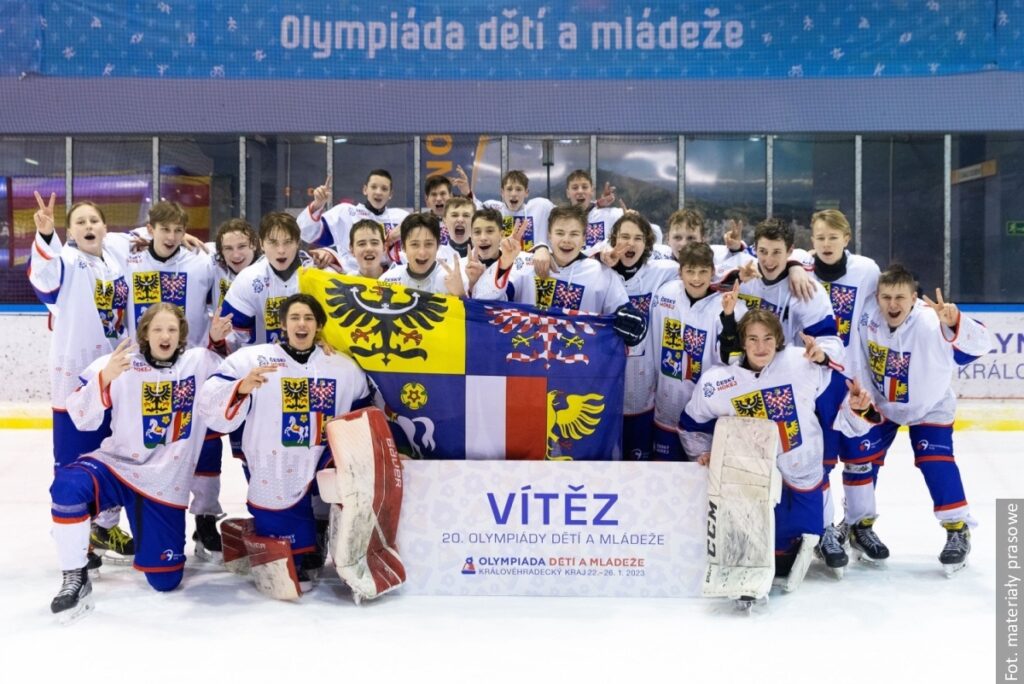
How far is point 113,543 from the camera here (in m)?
3.85

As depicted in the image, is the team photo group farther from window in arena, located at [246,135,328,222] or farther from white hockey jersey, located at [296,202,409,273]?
window in arena, located at [246,135,328,222]

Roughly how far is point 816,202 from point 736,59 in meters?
1.37

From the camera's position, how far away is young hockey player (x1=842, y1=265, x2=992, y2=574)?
3.82 meters

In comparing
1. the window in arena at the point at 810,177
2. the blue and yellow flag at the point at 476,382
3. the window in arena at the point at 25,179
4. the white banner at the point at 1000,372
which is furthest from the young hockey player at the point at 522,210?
the window in arena at the point at 25,179

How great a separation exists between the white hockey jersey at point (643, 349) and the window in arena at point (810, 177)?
4.18 metres

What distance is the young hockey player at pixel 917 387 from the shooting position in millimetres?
3824

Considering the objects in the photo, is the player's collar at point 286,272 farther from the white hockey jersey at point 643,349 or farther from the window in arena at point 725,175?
the window in arena at point 725,175

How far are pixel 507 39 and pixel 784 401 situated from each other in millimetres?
4716

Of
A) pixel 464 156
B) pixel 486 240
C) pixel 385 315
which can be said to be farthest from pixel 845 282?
pixel 464 156

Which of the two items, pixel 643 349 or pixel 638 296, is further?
pixel 638 296

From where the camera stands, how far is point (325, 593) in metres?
3.49

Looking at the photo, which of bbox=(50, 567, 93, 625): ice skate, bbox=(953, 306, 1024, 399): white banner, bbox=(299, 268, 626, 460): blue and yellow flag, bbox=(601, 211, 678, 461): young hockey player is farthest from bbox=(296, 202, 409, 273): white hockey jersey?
bbox=(953, 306, 1024, 399): white banner

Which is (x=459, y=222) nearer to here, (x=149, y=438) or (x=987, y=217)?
(x=149, y=438)

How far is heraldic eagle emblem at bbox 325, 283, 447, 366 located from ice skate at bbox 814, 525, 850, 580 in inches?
62.9
